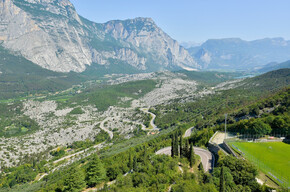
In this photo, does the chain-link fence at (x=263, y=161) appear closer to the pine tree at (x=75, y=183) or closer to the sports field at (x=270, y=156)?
the sports field at (x=270, y=156)

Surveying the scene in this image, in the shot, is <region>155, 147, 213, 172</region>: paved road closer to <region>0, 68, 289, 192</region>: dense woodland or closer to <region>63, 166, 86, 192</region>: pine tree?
<region>0, 68, 289, 192</region>: dense woodland

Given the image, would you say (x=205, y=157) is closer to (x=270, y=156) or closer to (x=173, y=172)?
(x=270, y=156)

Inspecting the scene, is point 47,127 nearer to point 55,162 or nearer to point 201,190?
point 55,162

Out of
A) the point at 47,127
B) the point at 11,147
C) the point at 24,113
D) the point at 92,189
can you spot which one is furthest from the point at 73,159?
the point at 24,113

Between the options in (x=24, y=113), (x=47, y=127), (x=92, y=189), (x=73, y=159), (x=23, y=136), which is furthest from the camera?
(x=24, y=113)

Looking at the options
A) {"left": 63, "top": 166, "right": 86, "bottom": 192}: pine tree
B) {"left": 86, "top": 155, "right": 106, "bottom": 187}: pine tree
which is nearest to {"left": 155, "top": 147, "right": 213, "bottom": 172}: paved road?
{"left": 86, "top": 155, "right": 106, "bottom": 187}: pine tree

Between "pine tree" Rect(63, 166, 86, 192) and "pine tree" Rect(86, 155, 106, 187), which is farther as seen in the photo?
"pine tree" Rect(86, 155, 106, 187)

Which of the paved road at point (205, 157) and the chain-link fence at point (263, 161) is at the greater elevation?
the chain-link fence at point (263, 161)

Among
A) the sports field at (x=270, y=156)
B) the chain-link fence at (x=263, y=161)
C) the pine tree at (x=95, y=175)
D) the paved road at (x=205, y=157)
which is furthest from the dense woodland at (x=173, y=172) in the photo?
the sports field at (x=270, y=156)
